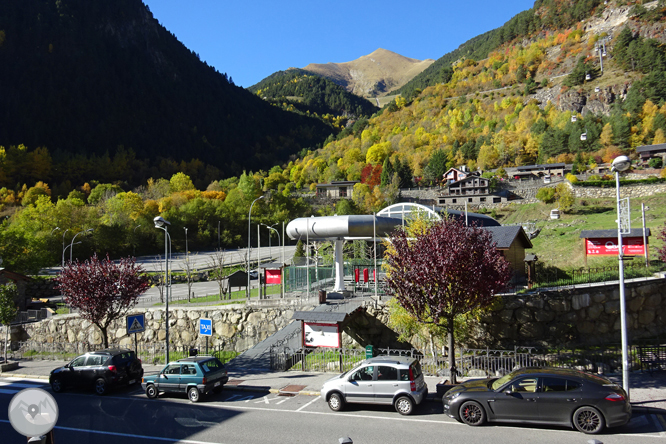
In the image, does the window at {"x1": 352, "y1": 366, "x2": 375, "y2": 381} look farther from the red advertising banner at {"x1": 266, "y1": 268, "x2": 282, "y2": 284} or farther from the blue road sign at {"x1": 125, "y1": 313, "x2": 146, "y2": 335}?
the red advertising banner at {"x1": 266, "y1": 268, "x2": 282, "y2": 284}

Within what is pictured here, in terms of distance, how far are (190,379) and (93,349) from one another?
16.8m

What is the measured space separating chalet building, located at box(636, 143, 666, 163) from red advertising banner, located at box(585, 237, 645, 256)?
3023 inches

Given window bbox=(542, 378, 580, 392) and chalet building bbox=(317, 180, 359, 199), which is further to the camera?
chalet building bbox=(317, 180, 359, 199)

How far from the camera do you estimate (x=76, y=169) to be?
14462 cm

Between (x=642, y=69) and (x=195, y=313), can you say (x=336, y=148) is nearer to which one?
(x=642, y=69)

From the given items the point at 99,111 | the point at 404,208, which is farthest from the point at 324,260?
the point at 99,111

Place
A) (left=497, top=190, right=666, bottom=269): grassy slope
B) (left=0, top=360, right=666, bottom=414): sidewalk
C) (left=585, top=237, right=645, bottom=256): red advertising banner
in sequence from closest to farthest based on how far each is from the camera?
(left=0, top=360, right=666, bottom=414): sidewalk, (left=585, top=237, right=645, bottom=256): red advertising banner, (left=497, top=190, right=666, bottom=269): grassy slope

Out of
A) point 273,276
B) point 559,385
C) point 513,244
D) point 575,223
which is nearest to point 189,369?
point 559,385

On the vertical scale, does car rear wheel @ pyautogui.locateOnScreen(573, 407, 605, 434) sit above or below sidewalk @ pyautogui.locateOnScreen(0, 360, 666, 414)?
above

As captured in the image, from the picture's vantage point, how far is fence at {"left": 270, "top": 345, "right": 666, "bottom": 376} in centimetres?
1617

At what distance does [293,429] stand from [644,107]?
138583 mm

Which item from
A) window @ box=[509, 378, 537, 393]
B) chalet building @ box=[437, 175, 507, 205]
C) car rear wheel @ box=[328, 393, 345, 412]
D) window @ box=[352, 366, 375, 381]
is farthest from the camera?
chalet building @ box=[437, 175, 507, 205]

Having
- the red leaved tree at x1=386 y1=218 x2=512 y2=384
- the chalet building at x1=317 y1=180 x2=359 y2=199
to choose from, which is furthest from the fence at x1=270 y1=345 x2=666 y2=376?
the chalet building at x1=317 y1=180 x2=359 y2=199

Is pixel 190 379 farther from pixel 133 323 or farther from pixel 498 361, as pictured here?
pixel 498 361
